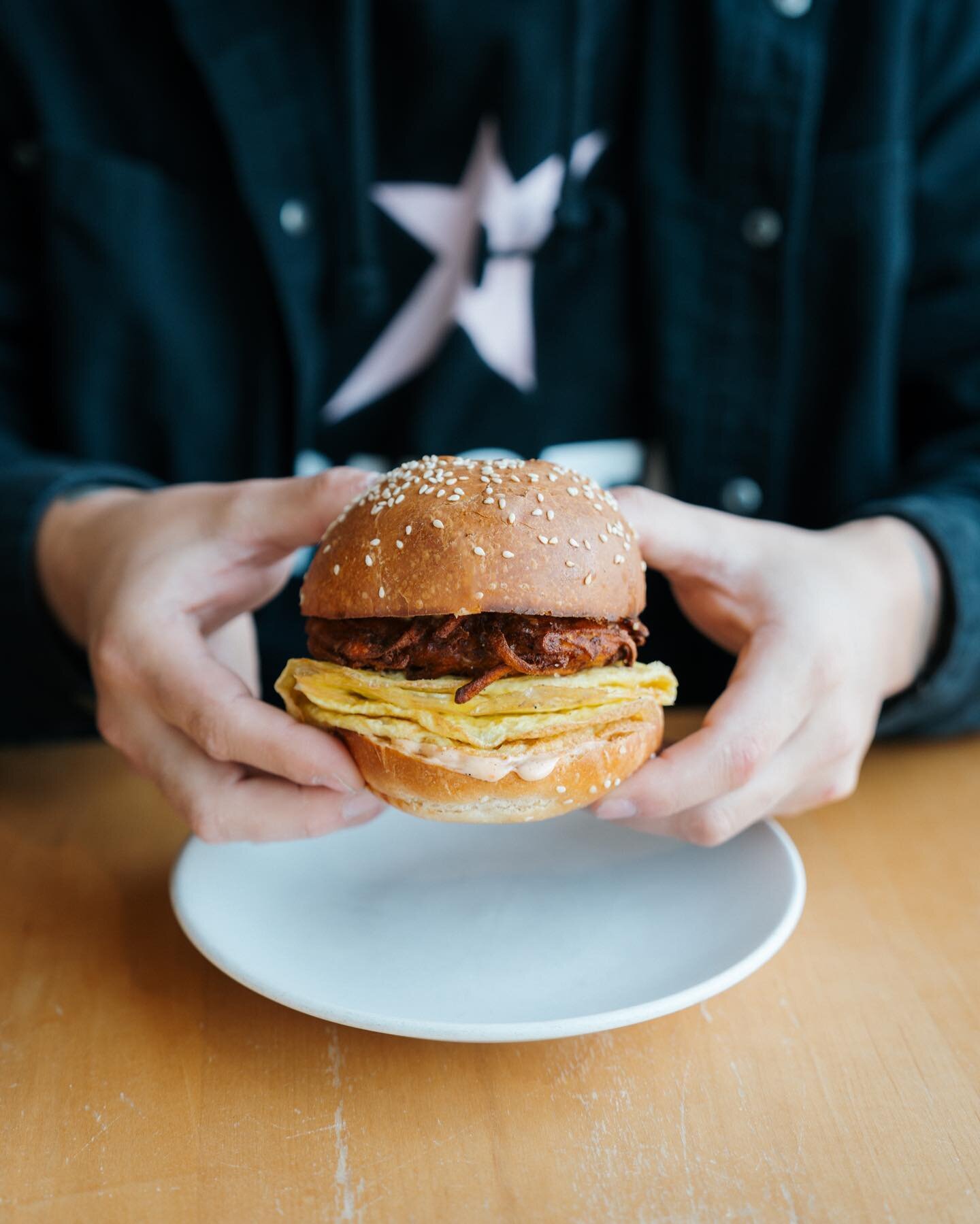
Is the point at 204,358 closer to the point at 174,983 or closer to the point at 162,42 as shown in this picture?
the point at 162,42

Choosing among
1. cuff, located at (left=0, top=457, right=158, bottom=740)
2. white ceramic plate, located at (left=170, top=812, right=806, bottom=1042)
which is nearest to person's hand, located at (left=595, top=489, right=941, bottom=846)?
white ceramic plate, located at (left=170, top=812, right=806, bottom=1042)

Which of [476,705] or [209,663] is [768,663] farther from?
[209,663]

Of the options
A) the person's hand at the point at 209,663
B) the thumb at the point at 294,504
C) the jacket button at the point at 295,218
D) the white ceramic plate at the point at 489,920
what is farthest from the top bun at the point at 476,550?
the jacket button at the point at 295,218

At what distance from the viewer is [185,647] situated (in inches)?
66.6

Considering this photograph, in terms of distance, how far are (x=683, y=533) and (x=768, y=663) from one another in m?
0.27

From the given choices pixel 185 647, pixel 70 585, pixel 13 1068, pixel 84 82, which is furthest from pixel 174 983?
pixel 84 82

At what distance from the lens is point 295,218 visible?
102 inches

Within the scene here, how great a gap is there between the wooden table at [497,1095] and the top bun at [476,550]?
659 millimetres

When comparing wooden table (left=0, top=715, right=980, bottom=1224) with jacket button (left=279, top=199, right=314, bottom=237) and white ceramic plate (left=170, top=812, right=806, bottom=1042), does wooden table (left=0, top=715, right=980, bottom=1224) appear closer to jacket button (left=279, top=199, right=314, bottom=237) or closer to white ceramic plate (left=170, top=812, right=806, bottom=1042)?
white ceramic plate (left=170, top=812, right=806, bottom=1042)

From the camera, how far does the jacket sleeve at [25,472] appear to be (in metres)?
2.23

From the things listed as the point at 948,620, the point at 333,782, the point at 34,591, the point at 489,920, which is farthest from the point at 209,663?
the point at 948,620

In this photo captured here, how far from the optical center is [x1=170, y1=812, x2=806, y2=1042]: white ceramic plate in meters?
1.43

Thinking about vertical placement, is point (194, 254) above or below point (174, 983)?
above

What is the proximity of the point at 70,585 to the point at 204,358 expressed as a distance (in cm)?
93
